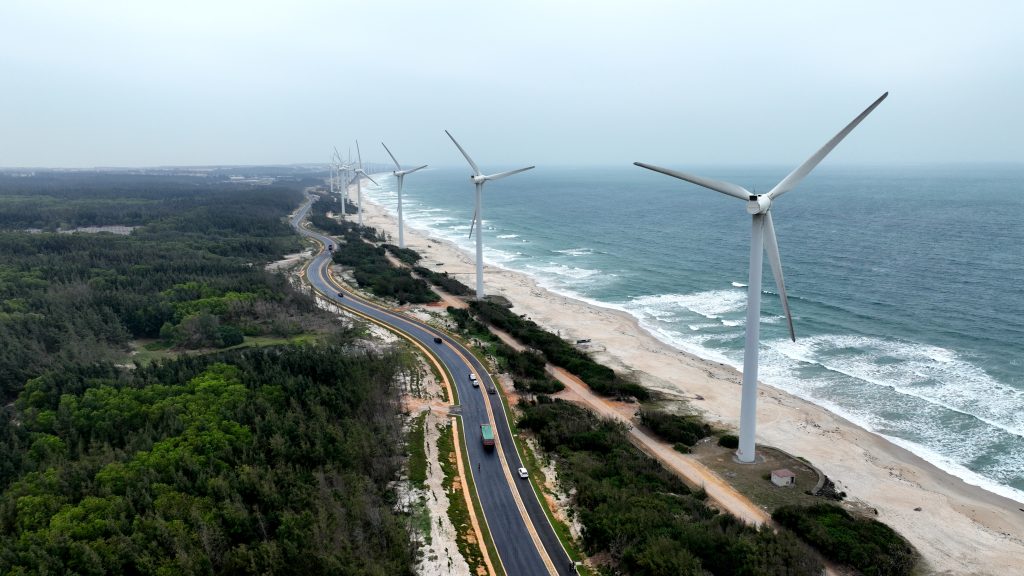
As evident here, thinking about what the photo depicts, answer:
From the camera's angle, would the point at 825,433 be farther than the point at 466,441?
Yes

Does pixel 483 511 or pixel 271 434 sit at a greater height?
pixel 271 434

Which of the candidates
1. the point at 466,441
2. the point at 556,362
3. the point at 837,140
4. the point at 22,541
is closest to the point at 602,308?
the point at 556,362

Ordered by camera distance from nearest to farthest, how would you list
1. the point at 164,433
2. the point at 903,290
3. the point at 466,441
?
the point at 164,433 → the point at 466,441 → the point at 903,290

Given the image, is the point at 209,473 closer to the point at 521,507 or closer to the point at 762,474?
the point at 521,507

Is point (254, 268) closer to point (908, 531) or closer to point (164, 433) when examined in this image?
point (164, 433)

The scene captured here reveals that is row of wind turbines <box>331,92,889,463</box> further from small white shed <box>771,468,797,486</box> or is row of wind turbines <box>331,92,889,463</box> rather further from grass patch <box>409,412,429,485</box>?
grass patch <box>409,412,429,485</box>

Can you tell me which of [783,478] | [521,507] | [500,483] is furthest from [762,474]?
[500,483]
